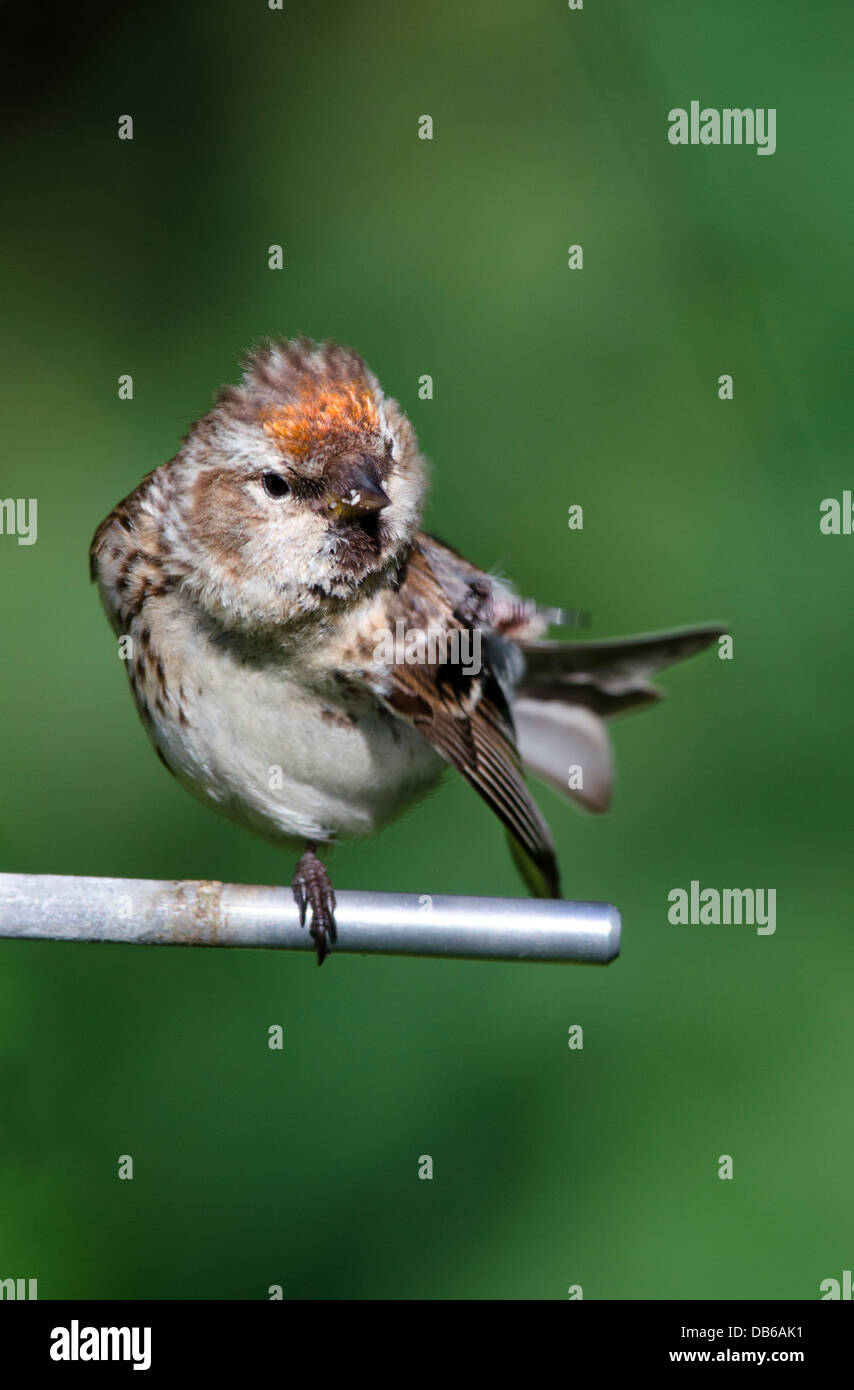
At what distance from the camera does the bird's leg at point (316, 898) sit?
1484mm

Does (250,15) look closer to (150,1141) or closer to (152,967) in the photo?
(152,967)

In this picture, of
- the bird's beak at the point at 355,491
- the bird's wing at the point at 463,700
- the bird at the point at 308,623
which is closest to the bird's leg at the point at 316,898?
the bird at the point at 308,623

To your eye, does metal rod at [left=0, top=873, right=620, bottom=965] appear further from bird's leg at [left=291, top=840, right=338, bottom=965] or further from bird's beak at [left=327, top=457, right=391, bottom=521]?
bird's beak at [left=327, top=457, right=391, bottom=521]

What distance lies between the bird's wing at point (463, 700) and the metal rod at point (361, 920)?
1.32 feet

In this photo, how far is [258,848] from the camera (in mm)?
2695

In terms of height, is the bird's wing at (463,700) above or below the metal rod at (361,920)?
above

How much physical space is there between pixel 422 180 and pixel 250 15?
0.49m

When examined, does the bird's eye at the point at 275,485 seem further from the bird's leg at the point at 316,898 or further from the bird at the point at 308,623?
the bird's leg at the point at 316,898

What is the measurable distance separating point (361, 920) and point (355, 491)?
415 millimetres

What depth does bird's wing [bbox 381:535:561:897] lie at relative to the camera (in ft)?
5.90

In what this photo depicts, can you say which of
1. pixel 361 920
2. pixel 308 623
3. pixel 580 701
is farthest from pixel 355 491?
pixel 580 701

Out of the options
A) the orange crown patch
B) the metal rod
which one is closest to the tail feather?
the orange crown patch

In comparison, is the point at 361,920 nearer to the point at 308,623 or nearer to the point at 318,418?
the point at 308,623

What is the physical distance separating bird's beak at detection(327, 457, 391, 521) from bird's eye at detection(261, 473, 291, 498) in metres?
0.06
